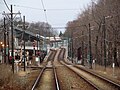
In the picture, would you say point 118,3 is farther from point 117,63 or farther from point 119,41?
point 117,63

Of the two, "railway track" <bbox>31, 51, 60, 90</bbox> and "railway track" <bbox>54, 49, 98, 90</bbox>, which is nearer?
"railway track" <bbox>54, 49, 98, 90</bbox>

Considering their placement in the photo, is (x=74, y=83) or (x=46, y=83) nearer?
(x=74, y=83)

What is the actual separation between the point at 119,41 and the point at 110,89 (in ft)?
101

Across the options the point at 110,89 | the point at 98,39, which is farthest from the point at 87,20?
the point at 110,89

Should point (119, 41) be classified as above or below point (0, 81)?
above

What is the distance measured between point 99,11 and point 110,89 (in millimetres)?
42780

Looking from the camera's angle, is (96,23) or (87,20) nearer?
(96,23)

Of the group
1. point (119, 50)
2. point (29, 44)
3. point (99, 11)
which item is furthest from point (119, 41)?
point (29, 44)

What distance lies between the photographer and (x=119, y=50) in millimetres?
53438

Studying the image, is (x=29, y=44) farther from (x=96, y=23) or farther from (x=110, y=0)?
(x=110, y=0)

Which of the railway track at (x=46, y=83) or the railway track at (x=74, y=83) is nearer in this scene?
the railway track at (x=74, y=83)

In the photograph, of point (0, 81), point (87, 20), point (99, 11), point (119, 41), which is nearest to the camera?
point (0, 81)

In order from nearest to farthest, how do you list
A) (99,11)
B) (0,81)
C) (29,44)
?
(0,81), (99,11), (29,44)

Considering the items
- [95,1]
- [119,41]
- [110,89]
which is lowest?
[110,89]
